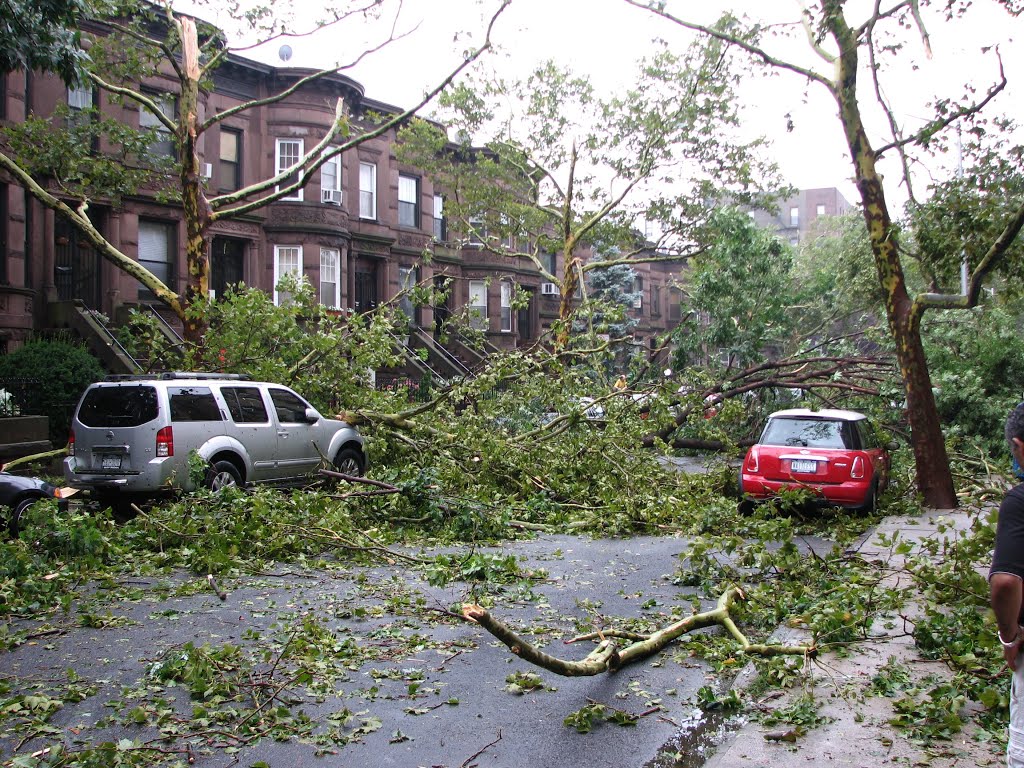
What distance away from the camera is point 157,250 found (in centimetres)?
2453

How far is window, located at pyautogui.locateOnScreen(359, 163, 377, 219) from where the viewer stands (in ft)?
99.2

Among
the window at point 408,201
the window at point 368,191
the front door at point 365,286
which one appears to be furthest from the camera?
the window at point 408,201

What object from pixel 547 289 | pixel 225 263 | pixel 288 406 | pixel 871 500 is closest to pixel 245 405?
pixel 288 406

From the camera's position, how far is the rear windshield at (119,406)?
11141 mm

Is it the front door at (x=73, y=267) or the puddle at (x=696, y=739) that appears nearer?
the puddle at (x=696, y=739)

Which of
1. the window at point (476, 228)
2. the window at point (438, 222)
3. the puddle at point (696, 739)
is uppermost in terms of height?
the window at point (438, 222)

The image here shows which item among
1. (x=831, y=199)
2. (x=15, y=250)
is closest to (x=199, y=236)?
(x=15, y=250)

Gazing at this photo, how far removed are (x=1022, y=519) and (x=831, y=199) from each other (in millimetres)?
96138

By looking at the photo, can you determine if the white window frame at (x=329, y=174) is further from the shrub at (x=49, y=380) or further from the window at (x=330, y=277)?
the shrub at (x=49, y=380)

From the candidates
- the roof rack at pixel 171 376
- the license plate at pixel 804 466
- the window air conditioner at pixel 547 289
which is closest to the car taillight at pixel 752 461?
the license plate at pixel 804 466

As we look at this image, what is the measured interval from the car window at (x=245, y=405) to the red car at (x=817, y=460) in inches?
271

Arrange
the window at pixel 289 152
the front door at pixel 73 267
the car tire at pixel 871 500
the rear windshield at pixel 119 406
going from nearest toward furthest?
the rear windshield at pixel 119 406 < the car tire at pixel 871 500 < the front door at pixel 73 267 < the window at pixel 289 152

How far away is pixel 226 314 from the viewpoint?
1420 centimetres

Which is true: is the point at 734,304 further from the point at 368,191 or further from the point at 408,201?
the point at 408,201
